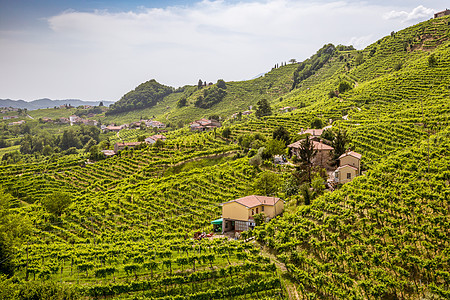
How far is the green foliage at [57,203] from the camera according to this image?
36.2 metres

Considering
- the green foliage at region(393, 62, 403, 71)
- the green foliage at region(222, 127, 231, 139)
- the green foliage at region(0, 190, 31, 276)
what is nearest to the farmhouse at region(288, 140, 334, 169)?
the green foliage at region(222, 127, 231, 139)

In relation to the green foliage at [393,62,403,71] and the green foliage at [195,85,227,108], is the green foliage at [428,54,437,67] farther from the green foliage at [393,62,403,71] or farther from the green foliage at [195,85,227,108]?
the green foliage at [195,85,227,108]

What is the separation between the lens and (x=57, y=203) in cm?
3656

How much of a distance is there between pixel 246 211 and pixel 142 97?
137002mm

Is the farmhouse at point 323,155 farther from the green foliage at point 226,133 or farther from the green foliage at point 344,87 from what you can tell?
the green foliage at point 344,87

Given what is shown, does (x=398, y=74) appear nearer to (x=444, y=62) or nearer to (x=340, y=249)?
(x=444, y=62)

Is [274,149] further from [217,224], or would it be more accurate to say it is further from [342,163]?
[217,224]

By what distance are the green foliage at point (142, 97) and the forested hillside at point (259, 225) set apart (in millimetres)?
95656

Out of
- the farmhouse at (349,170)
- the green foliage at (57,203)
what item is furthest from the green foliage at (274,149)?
the green foliage at (57,203)

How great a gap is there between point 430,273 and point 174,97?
144565 mm

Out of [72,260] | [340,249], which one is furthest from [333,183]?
[72,260]

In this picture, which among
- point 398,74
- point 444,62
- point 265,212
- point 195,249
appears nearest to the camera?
point 195,249

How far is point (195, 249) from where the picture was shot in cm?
2281

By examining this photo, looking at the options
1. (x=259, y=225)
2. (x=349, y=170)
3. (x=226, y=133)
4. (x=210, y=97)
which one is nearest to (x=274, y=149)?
(x=349, y=170)
